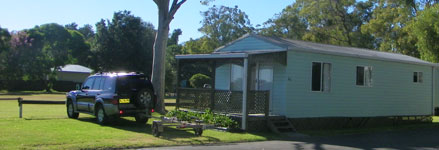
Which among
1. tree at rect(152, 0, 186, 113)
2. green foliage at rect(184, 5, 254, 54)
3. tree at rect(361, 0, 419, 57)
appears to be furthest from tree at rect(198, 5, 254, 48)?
tree at rect(152, 0, 186, 113)

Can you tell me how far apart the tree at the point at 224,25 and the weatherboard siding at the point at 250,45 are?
104ft

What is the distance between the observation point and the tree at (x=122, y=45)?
46625 mm

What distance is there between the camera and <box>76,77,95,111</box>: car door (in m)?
16.1

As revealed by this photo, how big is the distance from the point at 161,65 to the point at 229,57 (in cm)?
690

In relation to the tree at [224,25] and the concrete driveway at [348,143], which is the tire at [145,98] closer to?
the concrete driveway at [348,143]

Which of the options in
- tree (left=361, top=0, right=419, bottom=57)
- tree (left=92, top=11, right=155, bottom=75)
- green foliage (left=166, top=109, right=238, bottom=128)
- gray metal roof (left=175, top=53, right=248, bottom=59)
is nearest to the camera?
gray metal roof (left=175, top=53, right=248, bottom=59)

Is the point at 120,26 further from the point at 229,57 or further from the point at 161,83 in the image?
the point at 229,57

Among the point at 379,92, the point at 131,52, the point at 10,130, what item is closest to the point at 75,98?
the point at 10,130

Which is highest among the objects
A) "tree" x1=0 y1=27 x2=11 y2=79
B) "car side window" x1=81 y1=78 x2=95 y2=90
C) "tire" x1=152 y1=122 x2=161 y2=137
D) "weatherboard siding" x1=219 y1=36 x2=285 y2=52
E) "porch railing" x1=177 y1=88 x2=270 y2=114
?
"tree" x1=0 y1=27 x2=11 y2=79

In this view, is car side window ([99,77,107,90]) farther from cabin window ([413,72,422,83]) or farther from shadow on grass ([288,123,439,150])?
cabin window ([413,72,422,83])

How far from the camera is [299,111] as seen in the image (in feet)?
51.7

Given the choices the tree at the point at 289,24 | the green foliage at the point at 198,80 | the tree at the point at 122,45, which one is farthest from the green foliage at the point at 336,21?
the tree at the point at 122,45

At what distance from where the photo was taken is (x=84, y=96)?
1622cm

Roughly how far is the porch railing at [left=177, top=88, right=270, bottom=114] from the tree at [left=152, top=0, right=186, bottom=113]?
3958 mm
